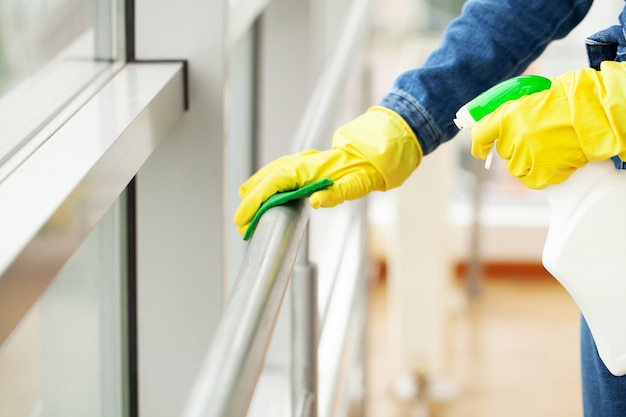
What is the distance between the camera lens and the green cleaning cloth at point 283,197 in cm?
90

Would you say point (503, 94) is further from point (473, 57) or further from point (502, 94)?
point (473, 57)

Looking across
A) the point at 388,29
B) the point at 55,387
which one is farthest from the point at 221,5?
the point at 388,29

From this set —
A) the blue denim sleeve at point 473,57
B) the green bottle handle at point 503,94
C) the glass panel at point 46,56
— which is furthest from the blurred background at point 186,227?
the green bottle handle at point 503,94

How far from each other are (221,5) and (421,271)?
209 cm

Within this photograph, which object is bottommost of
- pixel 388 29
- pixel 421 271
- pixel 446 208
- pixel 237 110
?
pixel 421 271

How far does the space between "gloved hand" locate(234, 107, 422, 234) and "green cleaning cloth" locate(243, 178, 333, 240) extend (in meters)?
0.01

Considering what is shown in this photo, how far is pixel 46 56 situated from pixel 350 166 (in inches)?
14.3

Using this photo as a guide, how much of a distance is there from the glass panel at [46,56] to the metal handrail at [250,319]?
0.89ft

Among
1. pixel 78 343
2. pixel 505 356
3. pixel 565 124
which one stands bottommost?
pixel 505 356

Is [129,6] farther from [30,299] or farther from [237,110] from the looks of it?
[237,110]

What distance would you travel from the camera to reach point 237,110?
6.45ft

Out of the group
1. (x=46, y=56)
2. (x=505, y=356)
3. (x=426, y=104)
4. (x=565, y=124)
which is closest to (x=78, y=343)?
(x=46, y=56)

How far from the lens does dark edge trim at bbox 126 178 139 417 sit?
1.26 meters

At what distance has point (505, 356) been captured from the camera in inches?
147
